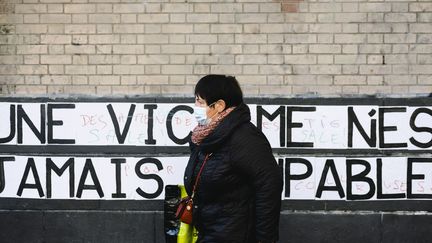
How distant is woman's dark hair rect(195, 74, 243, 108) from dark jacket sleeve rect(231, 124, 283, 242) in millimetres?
241

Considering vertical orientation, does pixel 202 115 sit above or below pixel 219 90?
below

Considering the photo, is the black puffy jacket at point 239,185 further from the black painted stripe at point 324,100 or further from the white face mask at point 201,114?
the black painted stripe at point 324,100

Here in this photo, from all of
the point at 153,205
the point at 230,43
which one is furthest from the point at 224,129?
the point at 153,205

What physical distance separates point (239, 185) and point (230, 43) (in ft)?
7.72

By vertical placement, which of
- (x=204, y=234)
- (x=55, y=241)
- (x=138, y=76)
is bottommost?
(x=55, y=241)

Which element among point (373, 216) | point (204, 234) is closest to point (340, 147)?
point (373, 216)

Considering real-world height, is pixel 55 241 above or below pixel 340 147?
below

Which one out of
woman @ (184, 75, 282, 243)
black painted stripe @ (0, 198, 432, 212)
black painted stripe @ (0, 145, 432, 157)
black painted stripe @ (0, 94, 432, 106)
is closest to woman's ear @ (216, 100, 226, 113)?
woman @ (184, 75, 282, 243)

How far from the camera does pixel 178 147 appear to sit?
5211mm

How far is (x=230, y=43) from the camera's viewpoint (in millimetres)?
5156

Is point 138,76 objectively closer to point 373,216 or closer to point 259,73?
point 259,73

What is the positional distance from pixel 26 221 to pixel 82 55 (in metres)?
1.65

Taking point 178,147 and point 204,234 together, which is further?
point 178,147

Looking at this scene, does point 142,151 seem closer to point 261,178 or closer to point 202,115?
point 202,115
